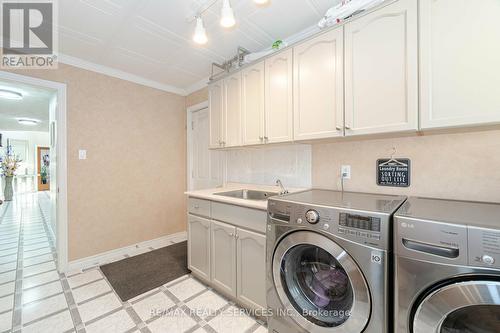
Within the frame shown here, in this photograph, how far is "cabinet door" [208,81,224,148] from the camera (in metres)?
2.30

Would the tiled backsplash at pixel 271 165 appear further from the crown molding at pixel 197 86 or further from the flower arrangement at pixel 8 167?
the flower arrangement at pixel 8 167

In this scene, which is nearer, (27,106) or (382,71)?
(382,71)

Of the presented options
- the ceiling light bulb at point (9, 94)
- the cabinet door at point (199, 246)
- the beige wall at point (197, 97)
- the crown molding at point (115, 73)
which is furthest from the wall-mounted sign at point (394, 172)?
the ceiling light bulb at point (9, 94)

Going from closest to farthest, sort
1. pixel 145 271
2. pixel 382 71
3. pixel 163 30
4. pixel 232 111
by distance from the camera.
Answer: pixel 382 71 → pixel 163 30 → pixel 232 111 → pixel 145 271

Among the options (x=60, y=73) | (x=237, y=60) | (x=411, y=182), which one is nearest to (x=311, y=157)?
(x=411, y=182)

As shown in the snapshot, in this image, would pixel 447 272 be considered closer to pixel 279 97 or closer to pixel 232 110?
pixel 279 97

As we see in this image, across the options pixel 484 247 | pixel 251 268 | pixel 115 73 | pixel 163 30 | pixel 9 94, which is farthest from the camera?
pixel 9 94

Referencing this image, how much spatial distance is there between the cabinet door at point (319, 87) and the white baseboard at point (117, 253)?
2.60 meters

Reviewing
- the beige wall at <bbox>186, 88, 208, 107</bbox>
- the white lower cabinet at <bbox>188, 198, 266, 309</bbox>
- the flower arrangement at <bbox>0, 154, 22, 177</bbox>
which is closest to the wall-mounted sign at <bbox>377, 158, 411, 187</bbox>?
the white lower cabinet at <bbox>188, 198, 266, 309</bbox>

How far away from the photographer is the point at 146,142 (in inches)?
118

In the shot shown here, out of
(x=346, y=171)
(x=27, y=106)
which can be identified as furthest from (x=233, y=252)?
(x=27, y=106)

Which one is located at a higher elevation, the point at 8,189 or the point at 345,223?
the point at 345,223

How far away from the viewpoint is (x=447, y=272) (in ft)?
2.56

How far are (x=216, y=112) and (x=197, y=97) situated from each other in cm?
101
